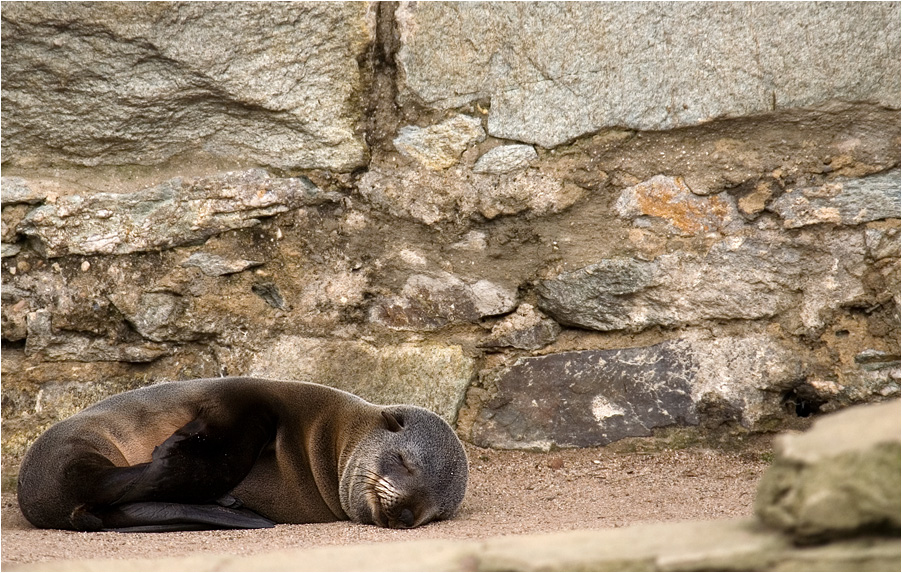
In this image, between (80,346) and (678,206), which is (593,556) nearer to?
(678,206)

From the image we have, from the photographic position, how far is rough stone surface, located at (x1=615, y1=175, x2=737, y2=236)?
4.38m

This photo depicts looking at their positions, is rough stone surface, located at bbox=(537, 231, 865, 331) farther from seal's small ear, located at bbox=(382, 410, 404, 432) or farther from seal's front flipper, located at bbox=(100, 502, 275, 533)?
seal's front flipper, located at bbox=(100, 502, 275, 533)

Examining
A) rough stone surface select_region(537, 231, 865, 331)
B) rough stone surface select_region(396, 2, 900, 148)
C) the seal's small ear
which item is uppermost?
rough stone surface select_region(396, 2, 900, 148)

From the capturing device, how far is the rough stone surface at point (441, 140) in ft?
14.8

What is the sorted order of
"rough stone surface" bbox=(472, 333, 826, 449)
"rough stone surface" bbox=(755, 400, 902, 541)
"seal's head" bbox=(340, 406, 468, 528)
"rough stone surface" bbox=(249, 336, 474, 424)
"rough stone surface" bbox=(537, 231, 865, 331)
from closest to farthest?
"rough stone surface" bbox=(755, 400, 902, 541) → "seal's head" bbox=(340, 406, 468, 528) → "rough stone surface" bbox=(537, 231, 865, 331) → "rough stone surface" bbox=(472, 333, 826, 449) → "rough stone surface" bbox=(249, 336, 474, 424)

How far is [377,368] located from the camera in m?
4.69

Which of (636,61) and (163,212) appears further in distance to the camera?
(163,212)

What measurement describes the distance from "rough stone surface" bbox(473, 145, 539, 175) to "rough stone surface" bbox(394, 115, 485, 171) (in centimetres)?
9

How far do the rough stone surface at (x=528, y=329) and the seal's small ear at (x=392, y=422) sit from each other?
0.75 metres

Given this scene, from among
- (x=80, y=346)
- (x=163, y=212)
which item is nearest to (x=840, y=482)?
(x=163, y=212)

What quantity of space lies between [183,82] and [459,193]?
1.32m

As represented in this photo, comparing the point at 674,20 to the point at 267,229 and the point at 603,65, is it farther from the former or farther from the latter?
the point at 267,229

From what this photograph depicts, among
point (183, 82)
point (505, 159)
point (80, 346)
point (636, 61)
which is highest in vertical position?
point (636, 61)

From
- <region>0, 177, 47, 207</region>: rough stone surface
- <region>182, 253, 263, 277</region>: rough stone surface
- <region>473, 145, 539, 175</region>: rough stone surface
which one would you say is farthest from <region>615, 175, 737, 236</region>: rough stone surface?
<region>0, 177, 47, 207</region>: rough stone surface
